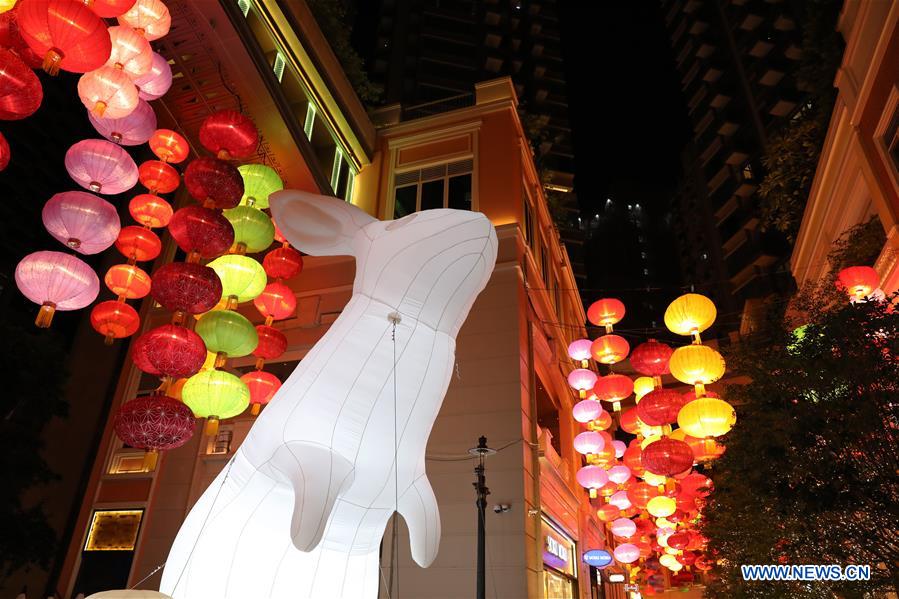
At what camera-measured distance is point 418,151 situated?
14.1 meters

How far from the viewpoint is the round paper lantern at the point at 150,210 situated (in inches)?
324

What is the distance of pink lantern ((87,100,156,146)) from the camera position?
23.5ft

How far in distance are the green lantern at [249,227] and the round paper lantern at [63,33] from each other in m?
2.69

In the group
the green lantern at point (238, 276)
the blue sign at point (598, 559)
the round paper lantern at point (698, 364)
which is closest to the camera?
the green lantern at point (238, 276)

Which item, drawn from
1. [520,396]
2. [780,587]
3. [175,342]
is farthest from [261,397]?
[780,587]

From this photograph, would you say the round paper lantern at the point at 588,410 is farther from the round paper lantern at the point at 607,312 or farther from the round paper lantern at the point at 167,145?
the round paper lantern at the point at 167,145

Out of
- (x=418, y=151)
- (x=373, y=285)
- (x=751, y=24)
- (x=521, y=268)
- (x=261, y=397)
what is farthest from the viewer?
(x=751, y=24)

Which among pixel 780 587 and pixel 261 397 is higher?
pixel 261 397

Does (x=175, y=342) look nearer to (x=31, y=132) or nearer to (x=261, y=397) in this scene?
(x=261, y=397)

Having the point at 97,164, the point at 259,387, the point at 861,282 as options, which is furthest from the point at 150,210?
the point at 861,282

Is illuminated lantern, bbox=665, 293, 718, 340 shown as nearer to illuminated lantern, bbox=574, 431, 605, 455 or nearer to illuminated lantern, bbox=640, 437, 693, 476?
illuminated lantern, bbox=640, 437, 693, 476

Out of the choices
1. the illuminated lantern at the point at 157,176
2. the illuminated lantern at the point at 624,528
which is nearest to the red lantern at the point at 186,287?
the illuminated lantern at the point at 157,176

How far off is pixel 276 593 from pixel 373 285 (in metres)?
1.76

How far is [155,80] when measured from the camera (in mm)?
7273
